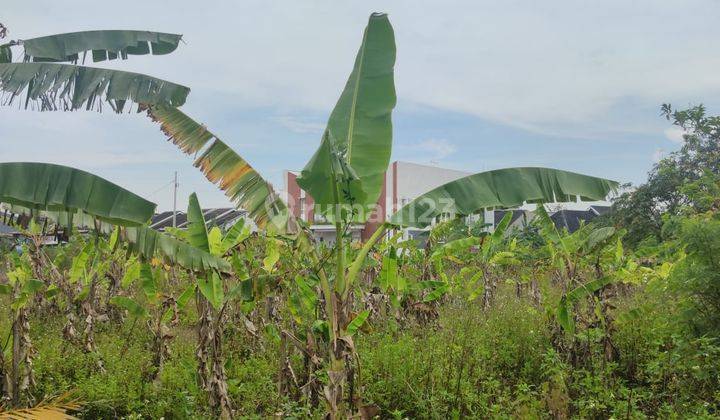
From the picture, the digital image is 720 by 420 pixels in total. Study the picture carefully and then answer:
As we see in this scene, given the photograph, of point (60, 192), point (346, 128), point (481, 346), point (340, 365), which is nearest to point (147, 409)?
point (340, 365)

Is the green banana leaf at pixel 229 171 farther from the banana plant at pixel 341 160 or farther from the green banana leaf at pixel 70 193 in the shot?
the green banana leaf at pixel 70 193

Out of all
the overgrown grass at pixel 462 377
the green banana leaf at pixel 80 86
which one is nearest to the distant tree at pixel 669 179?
the overgrown grass at pixel 462 377

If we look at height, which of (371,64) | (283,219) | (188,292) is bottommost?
(188,292)

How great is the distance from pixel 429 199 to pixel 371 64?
1371 millimetres

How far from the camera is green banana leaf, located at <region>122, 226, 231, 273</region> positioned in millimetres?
3762

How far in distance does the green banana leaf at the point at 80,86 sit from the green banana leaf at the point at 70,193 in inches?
37.5

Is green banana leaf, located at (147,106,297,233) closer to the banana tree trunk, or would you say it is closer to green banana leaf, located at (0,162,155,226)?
green banana leaf, located at (0,162,155,226)

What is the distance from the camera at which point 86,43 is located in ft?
16.4

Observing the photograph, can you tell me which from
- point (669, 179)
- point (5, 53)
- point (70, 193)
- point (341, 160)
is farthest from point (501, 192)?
point (669, 179)

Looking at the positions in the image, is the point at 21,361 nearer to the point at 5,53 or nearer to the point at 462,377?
the point at 5,53

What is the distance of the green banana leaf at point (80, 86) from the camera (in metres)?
4.26

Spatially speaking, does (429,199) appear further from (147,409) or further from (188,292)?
(147,409)

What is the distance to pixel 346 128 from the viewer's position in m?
5.05

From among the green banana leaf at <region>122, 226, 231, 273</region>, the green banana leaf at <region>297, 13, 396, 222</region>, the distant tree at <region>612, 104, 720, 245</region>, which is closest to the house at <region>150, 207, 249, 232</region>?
the green banana leaf at <region>122, 226, 231, 273</region>
